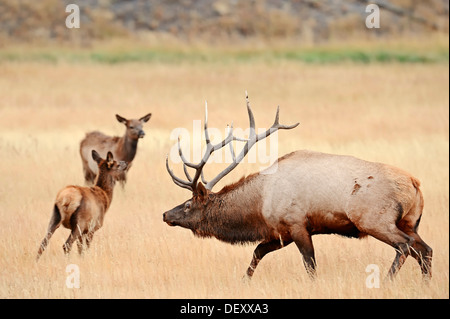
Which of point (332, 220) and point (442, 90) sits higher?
point (442, 90)

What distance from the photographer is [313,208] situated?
27.0 ft

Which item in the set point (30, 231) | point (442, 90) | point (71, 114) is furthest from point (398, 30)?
point (30, 231)

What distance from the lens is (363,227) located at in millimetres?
8047

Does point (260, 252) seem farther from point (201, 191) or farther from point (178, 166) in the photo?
point (178, 166)

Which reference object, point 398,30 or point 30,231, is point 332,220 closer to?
point 30,231

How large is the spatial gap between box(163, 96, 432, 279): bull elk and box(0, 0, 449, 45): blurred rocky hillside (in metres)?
25.0

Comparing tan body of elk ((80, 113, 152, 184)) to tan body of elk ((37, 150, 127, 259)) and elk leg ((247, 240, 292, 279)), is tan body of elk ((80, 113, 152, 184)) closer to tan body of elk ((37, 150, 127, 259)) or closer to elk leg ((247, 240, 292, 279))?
tan body of elk ((37, 150, 127, 259))

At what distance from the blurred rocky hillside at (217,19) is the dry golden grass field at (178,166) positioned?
23.0 ft

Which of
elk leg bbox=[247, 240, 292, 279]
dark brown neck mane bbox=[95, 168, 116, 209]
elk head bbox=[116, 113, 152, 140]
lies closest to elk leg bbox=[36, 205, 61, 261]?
dark brown neck mane bbox=[95, 168, 116, 209]

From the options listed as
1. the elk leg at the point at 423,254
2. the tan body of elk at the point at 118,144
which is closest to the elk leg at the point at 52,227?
the elk leg at the point at 423,254

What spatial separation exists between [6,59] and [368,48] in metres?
11.5

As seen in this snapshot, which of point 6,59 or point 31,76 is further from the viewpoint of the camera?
point 6,59

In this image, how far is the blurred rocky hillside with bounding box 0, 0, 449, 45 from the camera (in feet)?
114

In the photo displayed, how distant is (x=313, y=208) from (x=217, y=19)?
95.9 feet
